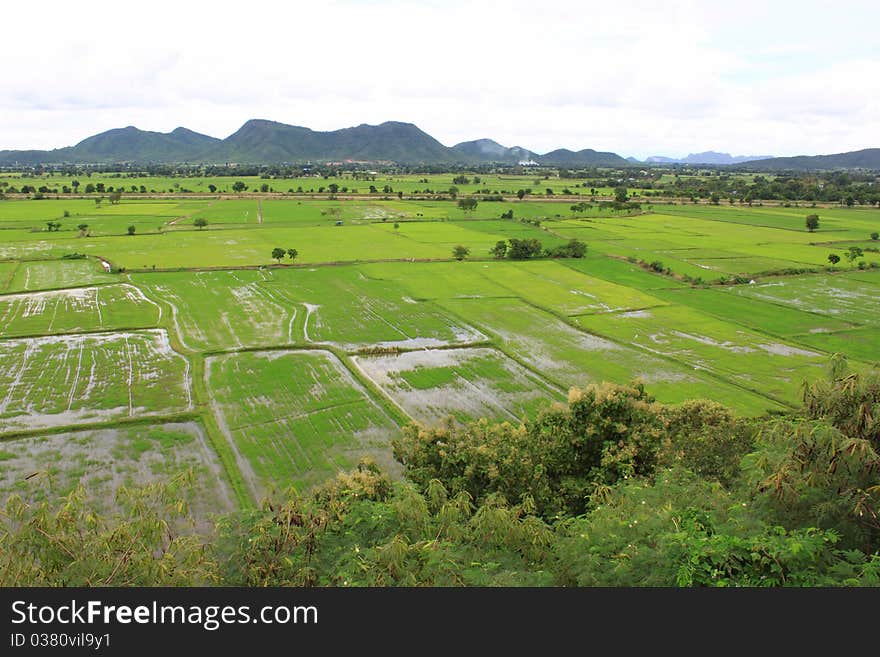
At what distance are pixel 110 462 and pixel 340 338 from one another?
20657mm

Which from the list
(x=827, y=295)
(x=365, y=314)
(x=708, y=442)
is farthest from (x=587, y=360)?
(x=827, y=295)

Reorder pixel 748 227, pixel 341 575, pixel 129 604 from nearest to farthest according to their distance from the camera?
1. pixel 129 604
2. pixel 341 575
3. pixel 748 227

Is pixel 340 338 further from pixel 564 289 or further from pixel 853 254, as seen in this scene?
pixel 853 254

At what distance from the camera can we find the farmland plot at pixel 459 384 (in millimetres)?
33156

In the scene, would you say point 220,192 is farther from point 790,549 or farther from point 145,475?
point 790,549

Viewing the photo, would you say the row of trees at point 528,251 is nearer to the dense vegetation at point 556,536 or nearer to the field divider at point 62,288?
the field divider at point 62,288

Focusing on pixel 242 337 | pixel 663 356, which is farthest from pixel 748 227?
pixel 242 337

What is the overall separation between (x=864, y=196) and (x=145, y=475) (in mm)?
180248

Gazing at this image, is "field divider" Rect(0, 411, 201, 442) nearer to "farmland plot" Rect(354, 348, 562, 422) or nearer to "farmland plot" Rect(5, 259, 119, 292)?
"farmland plot" Rect(354, 348, 562, 422)

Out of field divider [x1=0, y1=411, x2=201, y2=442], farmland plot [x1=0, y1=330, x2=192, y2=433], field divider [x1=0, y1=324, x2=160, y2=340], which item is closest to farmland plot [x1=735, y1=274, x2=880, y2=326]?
field divider [x1=0, y1=411, x2=201, y2=442]

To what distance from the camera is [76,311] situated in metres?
49.6

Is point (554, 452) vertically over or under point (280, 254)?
under

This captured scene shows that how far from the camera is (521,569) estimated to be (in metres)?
11.6

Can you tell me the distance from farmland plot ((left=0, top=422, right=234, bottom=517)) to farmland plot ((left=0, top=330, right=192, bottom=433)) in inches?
78.0
